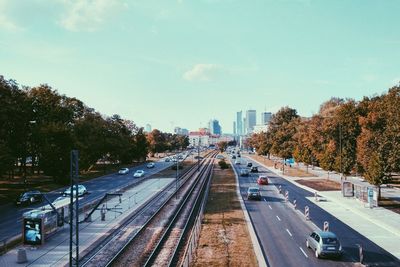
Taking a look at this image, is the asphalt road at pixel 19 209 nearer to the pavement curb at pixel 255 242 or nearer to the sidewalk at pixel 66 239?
the sidewalk at pixel 66 239

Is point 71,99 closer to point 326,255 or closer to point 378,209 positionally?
point 378,209

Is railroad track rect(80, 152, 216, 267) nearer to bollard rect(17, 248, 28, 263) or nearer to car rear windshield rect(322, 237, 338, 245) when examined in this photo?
bollard rect(17, 248, 28, 263)

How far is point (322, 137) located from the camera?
65938 mm

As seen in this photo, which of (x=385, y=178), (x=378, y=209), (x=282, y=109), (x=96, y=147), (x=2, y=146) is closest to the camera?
(x=378, y=209)

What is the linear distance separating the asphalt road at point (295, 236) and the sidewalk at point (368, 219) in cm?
67

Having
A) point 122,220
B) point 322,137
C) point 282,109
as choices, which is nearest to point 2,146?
point 122,220

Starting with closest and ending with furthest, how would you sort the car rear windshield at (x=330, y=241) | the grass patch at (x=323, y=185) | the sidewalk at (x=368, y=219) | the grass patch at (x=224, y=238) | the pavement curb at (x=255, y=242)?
the pavement curb at (x=255, y=242), the grass patch at (x=224, y=238), the car rear windshield at (x=330, y=241), the sidewalk at (x=368, y=219), the grass patch at (x=323, y=185)

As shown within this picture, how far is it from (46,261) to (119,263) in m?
4.27

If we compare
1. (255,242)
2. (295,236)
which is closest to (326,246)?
(255,242)

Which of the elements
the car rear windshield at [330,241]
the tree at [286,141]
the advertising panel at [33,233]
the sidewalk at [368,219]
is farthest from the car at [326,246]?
the tree at [286,141]

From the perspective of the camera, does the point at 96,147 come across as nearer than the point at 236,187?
No

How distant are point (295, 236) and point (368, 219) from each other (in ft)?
30.8

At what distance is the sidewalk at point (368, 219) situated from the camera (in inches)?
1042

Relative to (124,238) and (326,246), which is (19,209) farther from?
(326,246)
